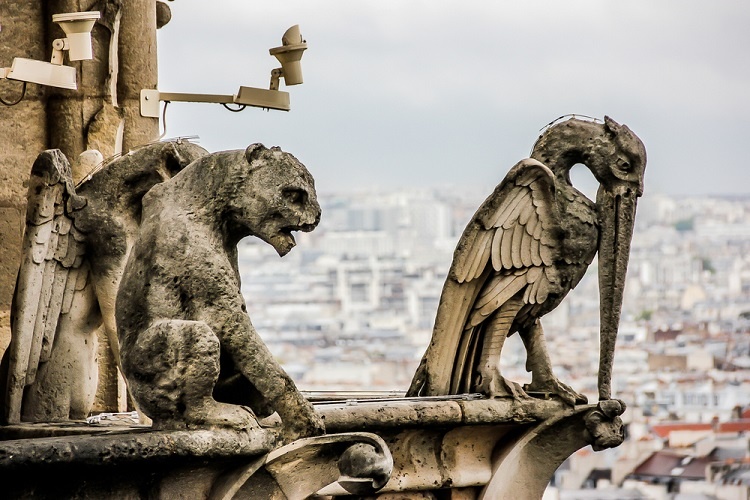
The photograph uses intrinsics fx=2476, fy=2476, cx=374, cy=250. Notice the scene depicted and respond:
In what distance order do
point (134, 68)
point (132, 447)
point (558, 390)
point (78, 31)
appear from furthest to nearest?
1. point (134, 68)
2. point (78, 31)
3. point (558, 390)
4. point (132, 447)

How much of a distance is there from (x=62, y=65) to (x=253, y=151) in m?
2.83

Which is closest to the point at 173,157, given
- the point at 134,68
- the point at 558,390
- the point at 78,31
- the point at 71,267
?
the point at 71,267

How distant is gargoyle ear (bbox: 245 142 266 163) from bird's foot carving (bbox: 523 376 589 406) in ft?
6.83

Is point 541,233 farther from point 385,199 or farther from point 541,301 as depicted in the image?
point 385,199

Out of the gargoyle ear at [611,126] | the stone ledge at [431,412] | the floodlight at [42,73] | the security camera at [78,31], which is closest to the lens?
the stone ledge at [431,412]

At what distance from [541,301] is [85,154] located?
205 cm

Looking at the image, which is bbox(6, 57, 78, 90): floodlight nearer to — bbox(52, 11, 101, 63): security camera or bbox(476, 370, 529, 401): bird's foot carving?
bbox(52, 11, 101, 63): security camera

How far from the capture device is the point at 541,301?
9.73 metres

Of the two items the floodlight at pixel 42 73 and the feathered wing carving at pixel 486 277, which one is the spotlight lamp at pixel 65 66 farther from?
the feathered wing carving at pixel 486 277

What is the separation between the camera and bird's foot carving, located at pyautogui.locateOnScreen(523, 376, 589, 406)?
9.66m

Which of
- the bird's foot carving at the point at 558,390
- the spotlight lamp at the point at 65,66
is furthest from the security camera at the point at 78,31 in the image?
the bird's foot carving at the point at 558,390

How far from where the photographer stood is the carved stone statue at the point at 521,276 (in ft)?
31.7

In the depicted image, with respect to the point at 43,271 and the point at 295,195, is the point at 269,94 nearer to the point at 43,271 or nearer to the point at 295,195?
the point at 43,271

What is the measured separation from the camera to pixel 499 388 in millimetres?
9562
